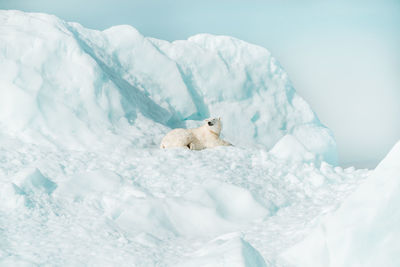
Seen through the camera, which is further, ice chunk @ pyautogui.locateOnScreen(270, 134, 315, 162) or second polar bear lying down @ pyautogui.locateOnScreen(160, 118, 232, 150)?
second polar bear lying down @ pyautogui.locateOnScreen(160, 118, 232, 150)

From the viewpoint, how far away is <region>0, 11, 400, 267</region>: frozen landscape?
296cm

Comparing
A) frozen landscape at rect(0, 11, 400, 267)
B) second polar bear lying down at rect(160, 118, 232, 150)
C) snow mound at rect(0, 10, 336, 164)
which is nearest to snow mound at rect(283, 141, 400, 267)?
frozen landscape at rect(0, 11, 400, 267)

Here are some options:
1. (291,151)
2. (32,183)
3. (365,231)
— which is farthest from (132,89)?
(365,231)

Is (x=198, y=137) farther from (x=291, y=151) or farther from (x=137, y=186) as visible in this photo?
(x=137, y=186)

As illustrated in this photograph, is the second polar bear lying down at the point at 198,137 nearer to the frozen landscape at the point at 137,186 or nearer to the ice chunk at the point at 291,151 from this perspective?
the frozen landscape at the point at 137,186

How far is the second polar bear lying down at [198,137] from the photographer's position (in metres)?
6.48

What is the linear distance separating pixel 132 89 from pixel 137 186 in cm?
454

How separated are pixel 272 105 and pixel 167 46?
330 cm

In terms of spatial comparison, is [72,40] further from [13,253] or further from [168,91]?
[13,253]

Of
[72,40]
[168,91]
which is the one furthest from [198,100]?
[72,40]

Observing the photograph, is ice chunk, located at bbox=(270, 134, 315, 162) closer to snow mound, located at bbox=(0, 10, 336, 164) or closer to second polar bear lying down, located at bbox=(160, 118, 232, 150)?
second polar bear lying down, located at bbox=(160, 118, 232, 150)

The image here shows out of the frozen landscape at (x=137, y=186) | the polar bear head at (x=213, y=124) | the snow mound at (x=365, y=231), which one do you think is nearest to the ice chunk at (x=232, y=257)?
the frozen landscape at (x=137, y=186)

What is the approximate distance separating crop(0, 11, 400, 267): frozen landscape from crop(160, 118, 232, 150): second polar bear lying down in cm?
32

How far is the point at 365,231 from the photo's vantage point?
2791mm
